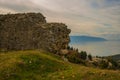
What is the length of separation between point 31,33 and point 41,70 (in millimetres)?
18569

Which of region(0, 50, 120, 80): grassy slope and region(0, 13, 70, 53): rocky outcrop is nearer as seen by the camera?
region(0, 50, 120, 80): grassy slope

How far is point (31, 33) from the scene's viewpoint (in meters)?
45.5

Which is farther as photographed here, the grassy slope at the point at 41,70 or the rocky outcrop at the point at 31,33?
Answer: the rocky outcrop at the point at 31,33

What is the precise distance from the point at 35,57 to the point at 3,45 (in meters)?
19.5

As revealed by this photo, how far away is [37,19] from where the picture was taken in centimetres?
4666

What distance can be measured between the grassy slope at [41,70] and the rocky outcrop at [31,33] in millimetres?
12445

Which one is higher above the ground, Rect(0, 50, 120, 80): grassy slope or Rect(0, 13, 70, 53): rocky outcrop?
Rect(0, 13, 70, 53): rocky outcrop

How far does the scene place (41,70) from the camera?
27.6 metres

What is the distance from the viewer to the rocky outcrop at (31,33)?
4331 centimetres

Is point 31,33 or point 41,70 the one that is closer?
point 41,70

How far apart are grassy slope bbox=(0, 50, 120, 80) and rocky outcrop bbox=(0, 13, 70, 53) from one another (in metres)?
12.4

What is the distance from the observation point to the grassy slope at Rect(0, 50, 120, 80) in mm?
24261

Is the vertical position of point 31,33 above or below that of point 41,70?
above

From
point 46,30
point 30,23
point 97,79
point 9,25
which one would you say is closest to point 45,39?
point 46,30
